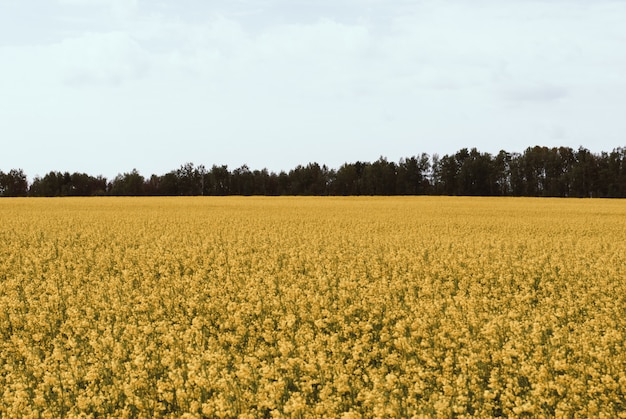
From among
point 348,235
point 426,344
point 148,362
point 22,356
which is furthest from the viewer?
point 348,235

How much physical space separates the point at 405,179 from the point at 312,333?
90582 mm

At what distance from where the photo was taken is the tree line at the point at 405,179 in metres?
88.9

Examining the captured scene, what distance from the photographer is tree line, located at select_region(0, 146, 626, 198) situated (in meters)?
88.9

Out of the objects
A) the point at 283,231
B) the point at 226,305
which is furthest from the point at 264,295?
the point at 283,231

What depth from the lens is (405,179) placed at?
97.1 metres

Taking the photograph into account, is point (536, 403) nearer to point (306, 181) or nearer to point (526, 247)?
point (526, 247)

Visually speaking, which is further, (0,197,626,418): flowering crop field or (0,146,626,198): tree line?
(0,146,626,198): tree line

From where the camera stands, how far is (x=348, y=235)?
72.4 feet

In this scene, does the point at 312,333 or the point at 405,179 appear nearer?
the point at 312,333

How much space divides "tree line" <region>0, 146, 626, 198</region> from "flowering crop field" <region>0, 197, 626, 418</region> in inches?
3054

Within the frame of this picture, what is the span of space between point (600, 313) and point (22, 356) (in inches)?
338

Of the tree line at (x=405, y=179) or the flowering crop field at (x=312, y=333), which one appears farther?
the tree line at (x=405, y=179)

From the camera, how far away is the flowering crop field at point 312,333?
6.06 meters

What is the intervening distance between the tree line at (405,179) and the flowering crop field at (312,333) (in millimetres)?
77580
